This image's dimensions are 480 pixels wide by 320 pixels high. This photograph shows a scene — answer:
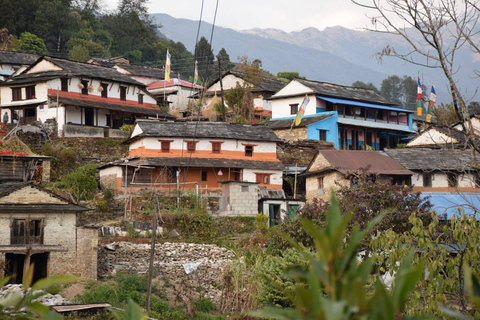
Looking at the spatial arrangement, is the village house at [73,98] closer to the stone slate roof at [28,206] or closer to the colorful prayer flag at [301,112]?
the colorful prayer flag at [301,112]

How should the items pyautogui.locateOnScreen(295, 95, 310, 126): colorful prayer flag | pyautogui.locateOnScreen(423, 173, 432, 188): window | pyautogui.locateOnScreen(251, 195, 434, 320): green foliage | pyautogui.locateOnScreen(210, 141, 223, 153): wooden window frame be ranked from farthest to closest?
pyautogui.locateOnScreen(295, 95, 310, 126): colorful prayer flag, pyautogui.locateOnScreen(210, 141, 223, 153): wooden window frame, pyautogui.locateOnScreen(423, 173, 432, 188): window, pyautogui.locateOnScreen(251, 195, 434, 320): green foliage

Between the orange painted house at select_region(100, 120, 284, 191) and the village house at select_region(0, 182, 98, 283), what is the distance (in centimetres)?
1149

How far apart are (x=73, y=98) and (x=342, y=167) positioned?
23.0 meters

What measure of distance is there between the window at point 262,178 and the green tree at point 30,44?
139ft

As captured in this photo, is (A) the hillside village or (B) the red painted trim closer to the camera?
(A) the hillside village

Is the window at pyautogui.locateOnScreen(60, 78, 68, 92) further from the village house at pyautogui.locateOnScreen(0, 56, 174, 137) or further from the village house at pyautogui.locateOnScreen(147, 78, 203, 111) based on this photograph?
the village house at pyautogui.locateOnScreen(147, 78, 203, 111)

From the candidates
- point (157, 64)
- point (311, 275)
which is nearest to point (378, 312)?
point (311, 275)

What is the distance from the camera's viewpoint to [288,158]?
4425cm

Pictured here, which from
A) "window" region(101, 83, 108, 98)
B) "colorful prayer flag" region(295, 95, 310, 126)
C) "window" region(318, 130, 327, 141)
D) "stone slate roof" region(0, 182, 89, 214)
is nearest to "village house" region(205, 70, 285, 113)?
"window" region(318, 130, 327, 141)

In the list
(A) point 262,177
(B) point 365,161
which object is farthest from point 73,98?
(B) point 365,161

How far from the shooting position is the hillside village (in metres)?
23.9

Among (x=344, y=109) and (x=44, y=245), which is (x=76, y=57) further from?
(x=44, y=245)

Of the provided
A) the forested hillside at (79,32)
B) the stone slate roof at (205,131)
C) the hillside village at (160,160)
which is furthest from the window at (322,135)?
the forested hillside at (79,32)

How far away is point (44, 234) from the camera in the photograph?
23.6 meters
